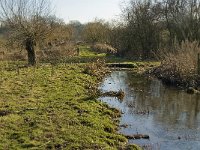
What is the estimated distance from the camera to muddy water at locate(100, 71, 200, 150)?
584 inches

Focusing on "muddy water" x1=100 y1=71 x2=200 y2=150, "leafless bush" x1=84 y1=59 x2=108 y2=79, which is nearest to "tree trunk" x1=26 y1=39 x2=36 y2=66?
"leafless bush" x1=84 y1=59 x2=108 y2=79

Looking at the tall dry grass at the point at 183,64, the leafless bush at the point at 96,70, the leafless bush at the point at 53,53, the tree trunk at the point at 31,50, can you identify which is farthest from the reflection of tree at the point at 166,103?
the leafless bush at the point at 53,53

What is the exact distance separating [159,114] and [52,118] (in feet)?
21.9

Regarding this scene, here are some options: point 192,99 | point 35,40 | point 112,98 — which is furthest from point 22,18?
point 192,99

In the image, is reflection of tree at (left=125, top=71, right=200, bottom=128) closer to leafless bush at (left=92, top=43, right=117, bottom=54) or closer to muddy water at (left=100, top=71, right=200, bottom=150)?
muddy water at (left=100, top=71, right=200, bottom=150)

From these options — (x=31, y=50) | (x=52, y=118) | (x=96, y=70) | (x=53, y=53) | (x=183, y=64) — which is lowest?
(x=52, y=118)

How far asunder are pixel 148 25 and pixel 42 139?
4409 cm

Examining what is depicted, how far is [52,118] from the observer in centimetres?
1536

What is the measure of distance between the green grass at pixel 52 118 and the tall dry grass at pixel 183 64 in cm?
944

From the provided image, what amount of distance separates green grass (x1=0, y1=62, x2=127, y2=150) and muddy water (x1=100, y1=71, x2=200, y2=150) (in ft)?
3.66

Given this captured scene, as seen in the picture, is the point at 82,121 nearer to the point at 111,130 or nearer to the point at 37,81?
the point at 111,130

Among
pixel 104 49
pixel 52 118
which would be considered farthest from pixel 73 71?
pixel 104 49

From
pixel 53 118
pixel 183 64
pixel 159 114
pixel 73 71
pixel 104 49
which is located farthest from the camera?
pixel 104 49

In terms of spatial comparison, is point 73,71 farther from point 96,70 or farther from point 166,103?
point 166,103
